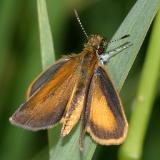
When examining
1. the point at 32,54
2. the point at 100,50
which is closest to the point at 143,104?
the point at 100,50

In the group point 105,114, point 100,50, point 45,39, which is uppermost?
point 45,39

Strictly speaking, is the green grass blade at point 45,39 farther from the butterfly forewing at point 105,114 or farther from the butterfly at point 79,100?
the butterfly forewing at point 105,114

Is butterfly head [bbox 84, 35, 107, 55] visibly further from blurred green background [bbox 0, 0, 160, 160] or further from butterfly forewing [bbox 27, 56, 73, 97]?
blurred green background [bbox 0, 0, 160, 160]

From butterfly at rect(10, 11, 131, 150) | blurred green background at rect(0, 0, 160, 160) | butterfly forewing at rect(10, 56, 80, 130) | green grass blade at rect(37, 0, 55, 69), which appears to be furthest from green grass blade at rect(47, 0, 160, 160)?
blurred green background at rect(0, 0, 160, 160)

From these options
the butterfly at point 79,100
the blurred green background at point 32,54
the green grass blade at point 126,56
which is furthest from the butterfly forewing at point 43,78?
the blurred green background at point 32,54

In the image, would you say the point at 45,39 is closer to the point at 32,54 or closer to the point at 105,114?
the point at 105,114

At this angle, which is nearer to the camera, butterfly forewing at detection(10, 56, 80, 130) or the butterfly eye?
butterfly forewing at detection(10, 56, 80, 130)

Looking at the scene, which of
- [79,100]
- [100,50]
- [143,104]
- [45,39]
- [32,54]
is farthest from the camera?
[32,54]
